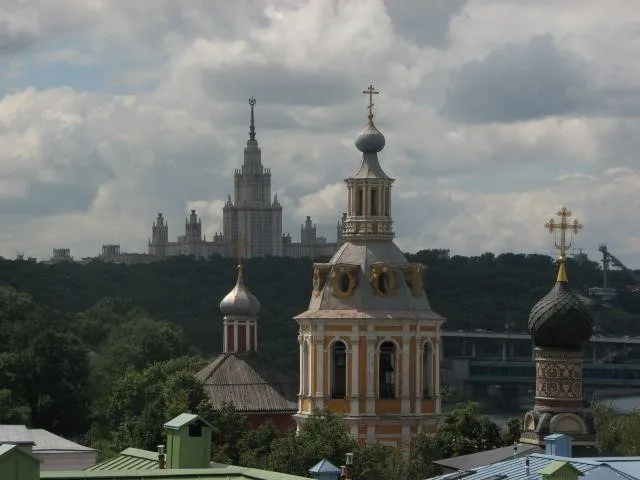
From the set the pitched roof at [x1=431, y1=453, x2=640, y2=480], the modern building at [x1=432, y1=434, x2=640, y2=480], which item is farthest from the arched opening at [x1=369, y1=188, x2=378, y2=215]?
the pitched roof at [x1=431, y1=453, x2=640, y2=480]

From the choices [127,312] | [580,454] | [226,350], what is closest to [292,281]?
[127,312]

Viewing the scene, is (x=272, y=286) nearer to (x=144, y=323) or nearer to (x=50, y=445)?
(x=144, y=323)

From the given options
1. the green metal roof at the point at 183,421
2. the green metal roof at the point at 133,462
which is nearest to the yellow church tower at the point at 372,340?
the green metal roof at the point at 133,462

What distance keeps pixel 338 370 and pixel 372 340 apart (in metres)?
1.48

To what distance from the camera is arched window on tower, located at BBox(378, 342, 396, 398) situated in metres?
65.3

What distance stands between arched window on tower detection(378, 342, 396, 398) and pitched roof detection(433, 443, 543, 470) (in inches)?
392

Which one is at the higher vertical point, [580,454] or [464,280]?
[464,280]

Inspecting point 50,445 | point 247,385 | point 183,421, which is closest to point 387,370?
point 247,385

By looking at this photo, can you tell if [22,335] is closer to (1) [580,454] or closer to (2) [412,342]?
(2) [412,342]

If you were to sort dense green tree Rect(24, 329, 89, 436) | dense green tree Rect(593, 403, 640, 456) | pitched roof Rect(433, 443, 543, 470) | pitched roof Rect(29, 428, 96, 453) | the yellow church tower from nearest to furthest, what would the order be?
pitched roof Rect(433, 443, 543, 470) → pitched roof Rect(29, 428, 96, 453) → dense green tree Rect(593, 403, 640, 456) → the yellow church tower → dense green tree Rect(24, 329, 89, 436)

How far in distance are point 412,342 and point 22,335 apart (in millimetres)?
33235

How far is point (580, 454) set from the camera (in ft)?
165

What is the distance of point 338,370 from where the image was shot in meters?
65.5

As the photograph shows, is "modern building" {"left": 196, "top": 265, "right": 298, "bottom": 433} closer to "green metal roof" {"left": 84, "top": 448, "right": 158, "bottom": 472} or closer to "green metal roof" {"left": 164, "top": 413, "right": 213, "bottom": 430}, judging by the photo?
"green metal roof" {"left": 84, "top": 448, "right": 158, "bottom": 472}
